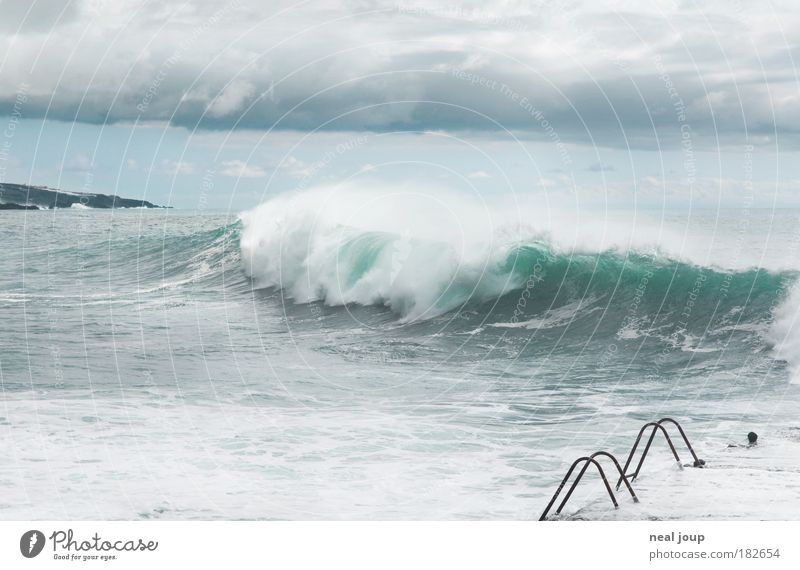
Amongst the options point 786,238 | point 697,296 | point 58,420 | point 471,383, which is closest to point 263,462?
point 58,420

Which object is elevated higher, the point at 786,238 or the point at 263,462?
the point at 786,238

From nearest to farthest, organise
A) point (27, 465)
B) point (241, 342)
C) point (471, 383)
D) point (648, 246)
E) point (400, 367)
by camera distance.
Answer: point (27, 465)
point (471, 383)
point (400, 367)
point (241, 342)
point (648, 246)

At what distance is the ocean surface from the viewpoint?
12461 mm

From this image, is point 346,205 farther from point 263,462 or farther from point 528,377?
point 263,462

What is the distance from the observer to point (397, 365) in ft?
73.7

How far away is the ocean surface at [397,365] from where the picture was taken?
1246 centimetres

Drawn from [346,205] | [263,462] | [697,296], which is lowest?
[263,462]

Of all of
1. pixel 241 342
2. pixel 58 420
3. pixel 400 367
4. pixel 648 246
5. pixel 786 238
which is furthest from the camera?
pixel 786 238

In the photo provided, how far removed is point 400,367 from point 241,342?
19.0 ft

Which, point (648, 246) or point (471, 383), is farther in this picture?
point (648, 246)

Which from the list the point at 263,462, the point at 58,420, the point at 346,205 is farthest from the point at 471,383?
the point at 346,205

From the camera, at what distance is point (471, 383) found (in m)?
20.3

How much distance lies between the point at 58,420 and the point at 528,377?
10.0 m
